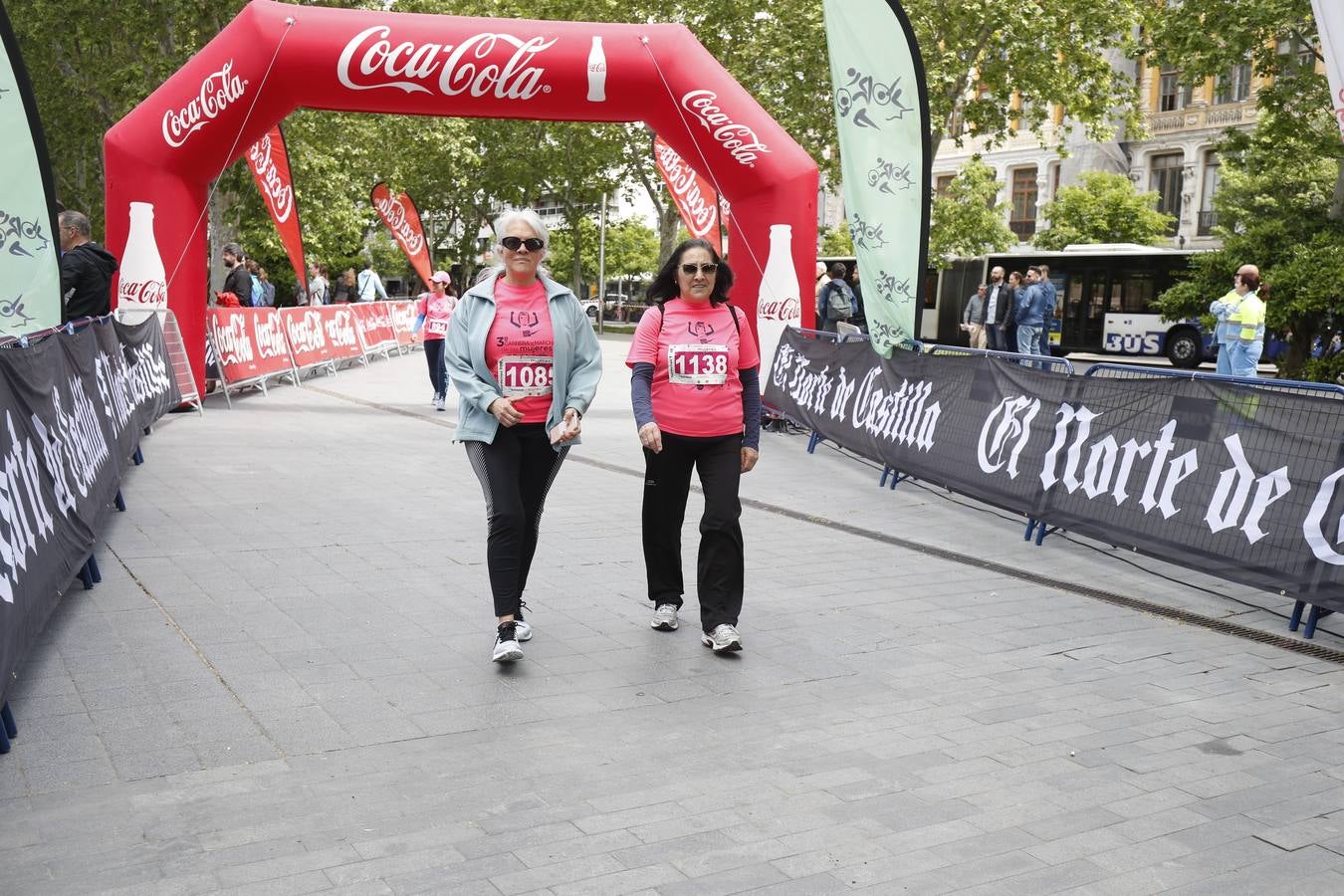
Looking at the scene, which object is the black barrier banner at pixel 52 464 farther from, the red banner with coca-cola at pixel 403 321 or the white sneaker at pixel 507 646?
the red banner with coca-cola at pixel 403 321

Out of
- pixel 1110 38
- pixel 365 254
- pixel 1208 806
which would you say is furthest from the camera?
pixel 365 254

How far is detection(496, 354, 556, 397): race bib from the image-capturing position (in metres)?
5.41

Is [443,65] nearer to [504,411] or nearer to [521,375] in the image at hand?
[521,375]

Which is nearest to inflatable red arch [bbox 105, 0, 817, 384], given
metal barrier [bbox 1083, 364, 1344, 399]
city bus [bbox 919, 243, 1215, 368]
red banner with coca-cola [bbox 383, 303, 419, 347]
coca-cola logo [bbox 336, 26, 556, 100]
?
coca-cola logo [bbox 336, 26, 556, 100]

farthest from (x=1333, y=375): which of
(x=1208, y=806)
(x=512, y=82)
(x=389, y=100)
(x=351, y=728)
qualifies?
(x=351, y=728)

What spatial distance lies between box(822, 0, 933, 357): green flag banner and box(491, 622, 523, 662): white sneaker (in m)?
6.08

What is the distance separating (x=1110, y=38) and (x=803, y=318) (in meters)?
21.3

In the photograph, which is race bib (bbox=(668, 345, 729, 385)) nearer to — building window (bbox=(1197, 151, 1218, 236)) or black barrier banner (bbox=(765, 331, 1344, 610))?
black barrier banner (bbox=(765, 331, 1344, 610))

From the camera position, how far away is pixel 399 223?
3053cm

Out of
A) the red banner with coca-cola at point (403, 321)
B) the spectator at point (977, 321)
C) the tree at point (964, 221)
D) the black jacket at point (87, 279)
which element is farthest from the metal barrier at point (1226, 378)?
the tree at point (964, 221)

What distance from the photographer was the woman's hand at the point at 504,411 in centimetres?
523

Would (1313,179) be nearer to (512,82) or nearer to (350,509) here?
(512,82)

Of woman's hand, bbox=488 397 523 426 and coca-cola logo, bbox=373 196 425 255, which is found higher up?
coca-cola logo, bbox=373 196 425 255

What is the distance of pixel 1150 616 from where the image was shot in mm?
6566
